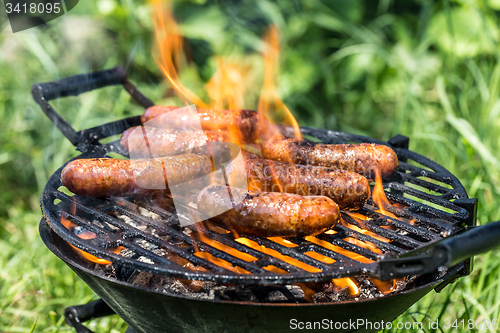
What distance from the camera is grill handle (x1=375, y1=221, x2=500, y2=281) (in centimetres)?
150

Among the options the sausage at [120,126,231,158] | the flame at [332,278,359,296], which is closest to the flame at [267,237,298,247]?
the flame at [332,278,359,296]

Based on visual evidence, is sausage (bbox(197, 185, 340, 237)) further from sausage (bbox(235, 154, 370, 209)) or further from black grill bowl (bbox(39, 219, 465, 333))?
black grill bowl (bbox(39, 219, 465, 333))

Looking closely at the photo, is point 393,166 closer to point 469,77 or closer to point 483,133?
point 483,133

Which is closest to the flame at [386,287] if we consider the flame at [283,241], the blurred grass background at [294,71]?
the flame at [283,241]

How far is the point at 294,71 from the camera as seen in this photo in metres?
6.28

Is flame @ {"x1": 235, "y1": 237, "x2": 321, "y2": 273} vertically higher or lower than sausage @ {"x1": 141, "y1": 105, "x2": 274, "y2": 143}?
lower

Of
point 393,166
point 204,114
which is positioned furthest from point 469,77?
point 204,114

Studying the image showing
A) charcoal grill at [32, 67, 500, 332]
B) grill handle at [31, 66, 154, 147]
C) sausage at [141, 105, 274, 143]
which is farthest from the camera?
sausage at [141, 105, 274, 143]

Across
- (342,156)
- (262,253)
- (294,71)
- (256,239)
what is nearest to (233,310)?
(262,253)

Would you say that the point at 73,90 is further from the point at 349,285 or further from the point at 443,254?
the point at 443,254

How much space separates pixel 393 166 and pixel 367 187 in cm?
45

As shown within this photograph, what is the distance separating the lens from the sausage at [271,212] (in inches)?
78.8

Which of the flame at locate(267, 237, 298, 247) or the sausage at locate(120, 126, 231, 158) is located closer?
the flame at locate(267, 237, 298, 247)
